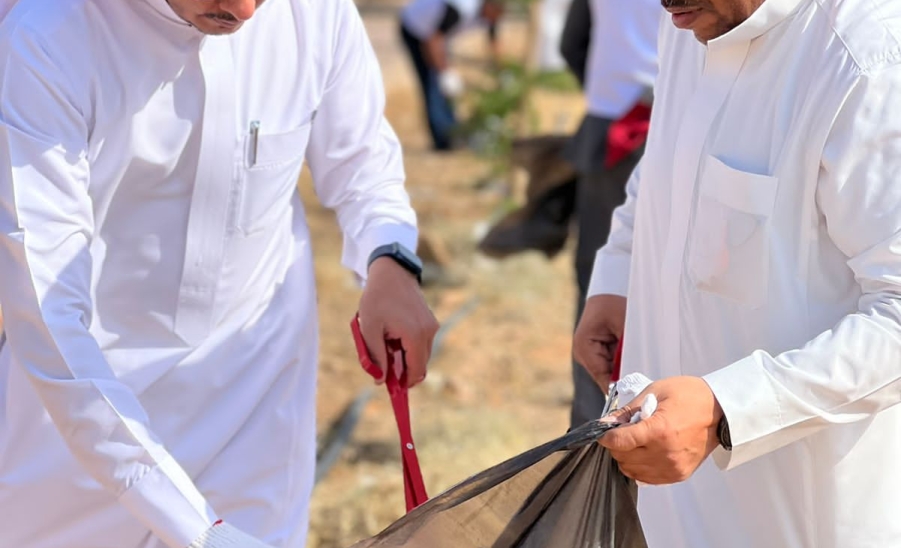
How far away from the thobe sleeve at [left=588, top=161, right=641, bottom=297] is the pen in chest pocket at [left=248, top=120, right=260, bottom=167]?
73 cm

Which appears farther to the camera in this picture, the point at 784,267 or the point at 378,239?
the point at 378,239

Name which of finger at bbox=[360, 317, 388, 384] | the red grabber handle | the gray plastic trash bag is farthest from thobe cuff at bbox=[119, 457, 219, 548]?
finger at bbox=[360, 317, 388, 384]

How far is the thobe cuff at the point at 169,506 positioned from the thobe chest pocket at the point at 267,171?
67cm

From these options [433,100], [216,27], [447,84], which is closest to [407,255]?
[216,27]

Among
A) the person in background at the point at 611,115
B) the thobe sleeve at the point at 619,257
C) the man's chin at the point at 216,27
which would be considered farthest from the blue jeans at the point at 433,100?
the man's chin at the point at 216,27

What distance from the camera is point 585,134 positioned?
5.03m

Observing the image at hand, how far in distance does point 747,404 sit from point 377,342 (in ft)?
3.15

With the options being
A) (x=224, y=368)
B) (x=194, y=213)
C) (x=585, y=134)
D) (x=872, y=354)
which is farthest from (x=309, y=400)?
(x=585, y=134)

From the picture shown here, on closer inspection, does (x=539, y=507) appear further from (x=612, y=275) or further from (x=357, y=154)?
(x=357, y=154)

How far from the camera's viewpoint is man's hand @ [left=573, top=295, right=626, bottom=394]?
2.83 metres

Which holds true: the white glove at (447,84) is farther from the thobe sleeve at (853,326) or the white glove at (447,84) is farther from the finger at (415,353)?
the thobe sleeve at (853,326)

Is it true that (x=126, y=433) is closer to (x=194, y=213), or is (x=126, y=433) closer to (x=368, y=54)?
(x=194, y=213)

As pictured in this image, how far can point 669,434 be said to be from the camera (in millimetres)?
1932

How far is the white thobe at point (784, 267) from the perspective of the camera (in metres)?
2.02
